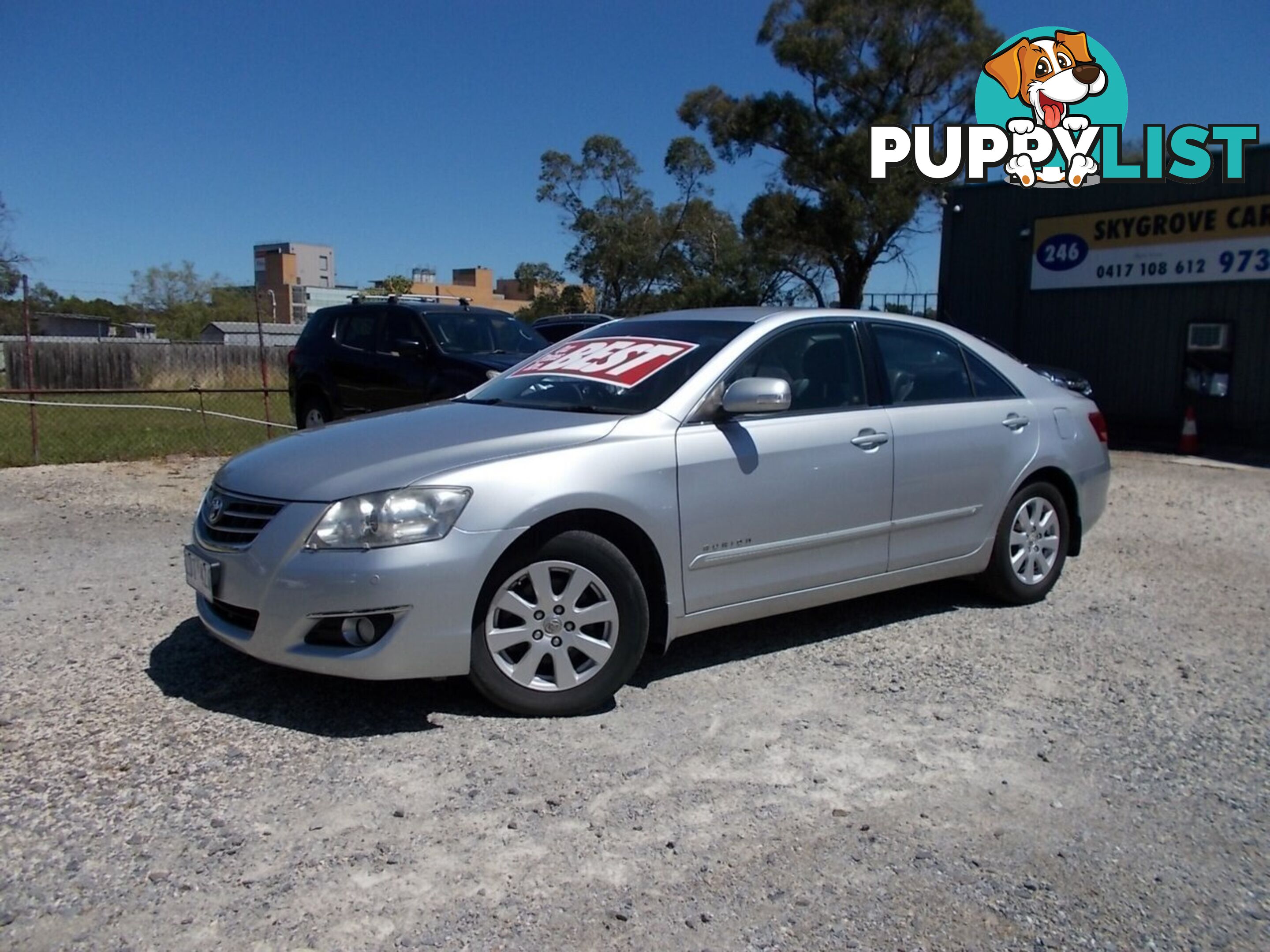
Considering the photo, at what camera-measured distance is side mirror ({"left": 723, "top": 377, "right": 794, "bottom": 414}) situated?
442cm

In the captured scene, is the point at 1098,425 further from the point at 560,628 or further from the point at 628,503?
the point at 560,628

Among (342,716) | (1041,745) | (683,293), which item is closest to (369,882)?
(342,716)

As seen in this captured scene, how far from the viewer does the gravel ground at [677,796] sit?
279 centimetres

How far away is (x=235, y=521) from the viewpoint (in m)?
4.11

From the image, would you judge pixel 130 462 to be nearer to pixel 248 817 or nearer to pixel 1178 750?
pixel 248 817

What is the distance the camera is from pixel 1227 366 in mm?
14750

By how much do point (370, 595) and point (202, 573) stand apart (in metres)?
0.91

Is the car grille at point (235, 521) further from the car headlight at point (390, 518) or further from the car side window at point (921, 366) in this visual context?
the car side window at point (921, 366)

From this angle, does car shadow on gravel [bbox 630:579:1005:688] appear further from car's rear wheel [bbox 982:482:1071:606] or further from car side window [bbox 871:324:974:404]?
car side window [bbox 871:324:974:404]

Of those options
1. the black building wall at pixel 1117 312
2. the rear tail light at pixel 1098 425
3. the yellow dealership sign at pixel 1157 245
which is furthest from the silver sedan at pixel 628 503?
the yellow dealership sign at pixel 1157 245

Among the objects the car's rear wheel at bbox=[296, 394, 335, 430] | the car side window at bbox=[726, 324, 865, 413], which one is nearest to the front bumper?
the car side window at bbox=[726, 324, 865, 413]

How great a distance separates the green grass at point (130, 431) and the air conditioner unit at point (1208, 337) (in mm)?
12294

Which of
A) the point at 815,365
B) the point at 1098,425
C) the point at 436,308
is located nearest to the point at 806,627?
the point at 815,365

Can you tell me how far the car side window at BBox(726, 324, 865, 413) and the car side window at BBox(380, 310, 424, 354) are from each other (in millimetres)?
5736
